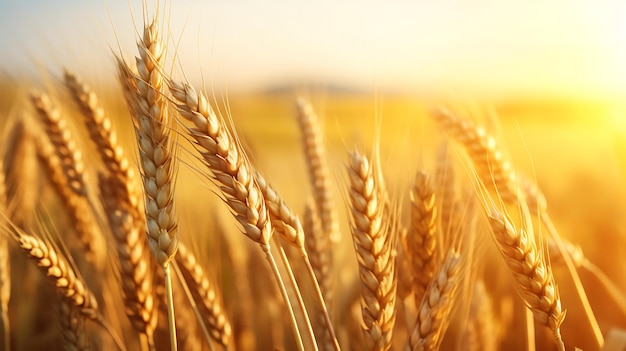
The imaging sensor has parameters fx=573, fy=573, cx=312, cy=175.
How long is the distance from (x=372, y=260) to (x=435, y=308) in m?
0.11

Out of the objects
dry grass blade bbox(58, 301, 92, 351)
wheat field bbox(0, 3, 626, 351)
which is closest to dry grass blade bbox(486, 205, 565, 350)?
wheat field bbox(0, 3, 626, 351)

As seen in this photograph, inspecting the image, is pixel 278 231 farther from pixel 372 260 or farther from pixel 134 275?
pixel 134 275

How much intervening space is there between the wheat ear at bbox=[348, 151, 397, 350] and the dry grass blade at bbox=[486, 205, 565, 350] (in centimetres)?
15

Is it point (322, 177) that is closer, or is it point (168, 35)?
point (168, 35)

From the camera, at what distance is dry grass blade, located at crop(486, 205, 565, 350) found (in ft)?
2.50

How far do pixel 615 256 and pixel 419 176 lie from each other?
3.99 feet

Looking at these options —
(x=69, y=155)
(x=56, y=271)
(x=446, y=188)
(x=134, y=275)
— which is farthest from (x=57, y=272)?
(x=446, y=188)

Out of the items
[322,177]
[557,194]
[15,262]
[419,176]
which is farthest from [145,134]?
[557,194]

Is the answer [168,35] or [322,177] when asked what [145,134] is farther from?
[322,177]

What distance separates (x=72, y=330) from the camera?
1.06 meters

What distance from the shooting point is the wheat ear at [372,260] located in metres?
0.76

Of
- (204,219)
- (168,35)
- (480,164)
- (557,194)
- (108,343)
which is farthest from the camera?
(557,194)

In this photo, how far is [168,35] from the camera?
2.84 ft

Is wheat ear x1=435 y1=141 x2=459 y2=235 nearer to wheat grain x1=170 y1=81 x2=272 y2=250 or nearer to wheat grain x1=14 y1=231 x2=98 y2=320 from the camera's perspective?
wheat grain x1=170 y1=81 x2=272 y2=250
